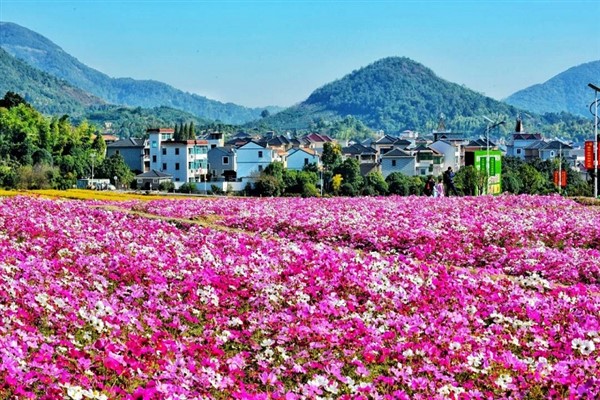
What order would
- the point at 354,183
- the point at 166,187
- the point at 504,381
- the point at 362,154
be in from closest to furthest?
the point at 504,381 < the point at 166,187 < the point at 354,183 < the point at 362,154

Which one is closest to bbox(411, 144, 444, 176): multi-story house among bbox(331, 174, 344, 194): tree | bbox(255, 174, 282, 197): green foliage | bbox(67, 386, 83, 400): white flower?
A: bbox(331, 174, 344, 194): tree

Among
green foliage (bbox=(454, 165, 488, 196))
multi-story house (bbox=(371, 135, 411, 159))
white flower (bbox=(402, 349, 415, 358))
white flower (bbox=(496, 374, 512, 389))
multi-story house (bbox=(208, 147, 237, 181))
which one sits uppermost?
multi-story house (bbox=(371, 135, 411, 159))

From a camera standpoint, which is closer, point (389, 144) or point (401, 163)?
point (401, 163)

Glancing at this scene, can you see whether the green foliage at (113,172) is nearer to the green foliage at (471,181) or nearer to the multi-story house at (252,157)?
the multi-story house at (252,157)

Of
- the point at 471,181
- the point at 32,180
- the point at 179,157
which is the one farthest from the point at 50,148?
the point at 471,181

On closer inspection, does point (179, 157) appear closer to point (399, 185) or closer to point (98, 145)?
point (98, 145)

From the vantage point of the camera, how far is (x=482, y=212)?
2308cm

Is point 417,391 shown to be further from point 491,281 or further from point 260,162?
point 260,162

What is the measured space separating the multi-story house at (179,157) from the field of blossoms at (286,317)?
90.0 meters

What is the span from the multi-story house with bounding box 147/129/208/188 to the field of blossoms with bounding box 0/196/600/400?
90.0 meters

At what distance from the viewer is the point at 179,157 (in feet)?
354

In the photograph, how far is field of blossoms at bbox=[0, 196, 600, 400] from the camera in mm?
7410

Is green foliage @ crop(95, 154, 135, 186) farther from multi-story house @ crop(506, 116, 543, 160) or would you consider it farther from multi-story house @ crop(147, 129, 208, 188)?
multi-story house @ crop(506, 116, 543, 160)

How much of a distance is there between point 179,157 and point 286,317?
99.5 meters
